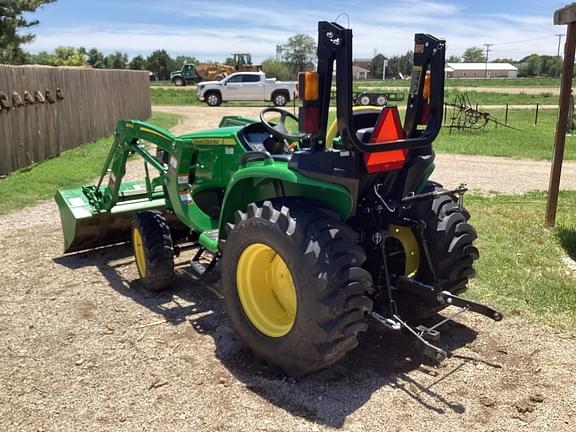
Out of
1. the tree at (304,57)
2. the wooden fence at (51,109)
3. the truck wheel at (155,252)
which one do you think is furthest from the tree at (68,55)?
the truck wheel at (155,252)

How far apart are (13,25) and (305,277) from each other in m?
24.4

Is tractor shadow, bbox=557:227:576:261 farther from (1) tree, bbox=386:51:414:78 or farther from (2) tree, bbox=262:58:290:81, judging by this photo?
(2) tree, bbox=262:58:290:81

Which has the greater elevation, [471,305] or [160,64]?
[160,64]

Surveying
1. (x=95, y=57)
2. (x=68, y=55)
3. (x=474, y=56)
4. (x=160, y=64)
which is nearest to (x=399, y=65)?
(x=68, y=55)

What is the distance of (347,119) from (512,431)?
1927mm

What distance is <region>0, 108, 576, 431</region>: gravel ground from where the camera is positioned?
318cm

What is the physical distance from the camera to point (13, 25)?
23.2 m

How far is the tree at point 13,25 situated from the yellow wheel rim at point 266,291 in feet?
73.4

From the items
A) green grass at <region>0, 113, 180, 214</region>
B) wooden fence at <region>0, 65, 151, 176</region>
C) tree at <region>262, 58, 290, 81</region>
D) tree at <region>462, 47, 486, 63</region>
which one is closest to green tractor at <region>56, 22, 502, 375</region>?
green grass at <region>0, 113, 180, 214</region>

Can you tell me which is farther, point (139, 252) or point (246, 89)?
point (246, 89)

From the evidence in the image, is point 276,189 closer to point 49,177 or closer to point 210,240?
point 210,240

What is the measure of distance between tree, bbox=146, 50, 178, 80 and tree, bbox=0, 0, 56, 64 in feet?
207

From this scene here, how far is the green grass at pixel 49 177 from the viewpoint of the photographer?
8812 mm

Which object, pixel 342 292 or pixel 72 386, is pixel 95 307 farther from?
pixel 342 292
